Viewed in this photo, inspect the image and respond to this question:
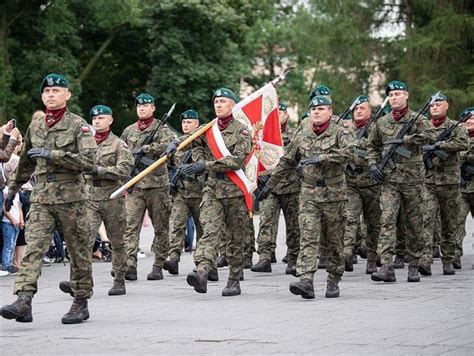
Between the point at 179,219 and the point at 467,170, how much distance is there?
4.19 m

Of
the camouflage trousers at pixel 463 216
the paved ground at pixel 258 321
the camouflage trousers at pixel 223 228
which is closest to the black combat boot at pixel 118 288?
the paved ground at pixel 258 321

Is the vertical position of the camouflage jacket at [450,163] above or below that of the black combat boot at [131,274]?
above

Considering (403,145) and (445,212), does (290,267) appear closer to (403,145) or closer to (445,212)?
(445,212)

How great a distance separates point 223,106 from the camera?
1384cm

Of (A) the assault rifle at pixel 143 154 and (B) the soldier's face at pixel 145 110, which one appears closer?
(A) the assault rifle at pixel 143 154

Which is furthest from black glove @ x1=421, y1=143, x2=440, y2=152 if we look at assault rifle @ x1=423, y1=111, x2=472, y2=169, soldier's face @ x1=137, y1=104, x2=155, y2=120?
soldier's face @ x1=137, y1=104, x2=155, y2=120

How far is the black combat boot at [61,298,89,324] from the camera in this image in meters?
11.3

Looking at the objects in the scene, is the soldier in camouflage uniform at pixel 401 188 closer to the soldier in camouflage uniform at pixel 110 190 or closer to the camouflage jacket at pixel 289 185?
the camouflage jacket at pixel 289 185

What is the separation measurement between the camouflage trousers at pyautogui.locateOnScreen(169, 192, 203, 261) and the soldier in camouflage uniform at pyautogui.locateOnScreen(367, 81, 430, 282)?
9.08 feet

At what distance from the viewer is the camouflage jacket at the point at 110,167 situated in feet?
46.1

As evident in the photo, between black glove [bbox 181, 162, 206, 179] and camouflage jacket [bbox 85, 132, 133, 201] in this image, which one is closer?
black glove [bbox 181, 162, 206, 179]

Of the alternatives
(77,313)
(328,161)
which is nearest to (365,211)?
(328,161)

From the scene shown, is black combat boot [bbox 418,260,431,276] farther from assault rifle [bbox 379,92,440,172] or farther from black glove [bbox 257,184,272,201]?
black glove [bbox 257,184,272,201]

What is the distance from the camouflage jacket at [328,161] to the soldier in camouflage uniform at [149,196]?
2.95 metres
